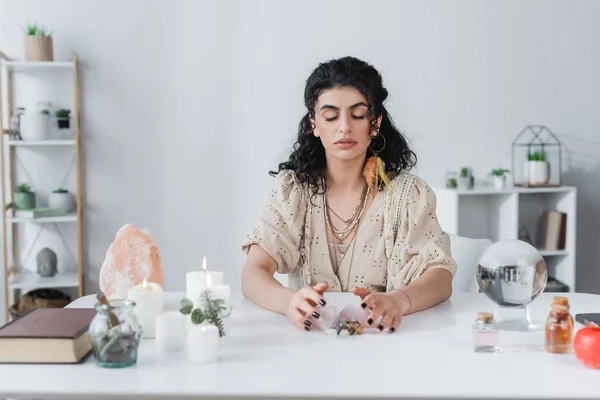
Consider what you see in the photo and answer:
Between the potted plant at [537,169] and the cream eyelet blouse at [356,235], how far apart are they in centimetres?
200

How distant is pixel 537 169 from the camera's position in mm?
3865

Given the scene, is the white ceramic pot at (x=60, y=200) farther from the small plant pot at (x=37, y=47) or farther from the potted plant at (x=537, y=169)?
the potted plant at (x=537, y=169)

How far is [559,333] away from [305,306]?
0.49 meters

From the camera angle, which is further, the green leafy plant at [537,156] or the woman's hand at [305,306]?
the green leafy plant at [537,156]

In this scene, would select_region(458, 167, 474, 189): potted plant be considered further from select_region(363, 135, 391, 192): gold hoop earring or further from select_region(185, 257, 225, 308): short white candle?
select_region(185, 257, 225, 308): short white candle

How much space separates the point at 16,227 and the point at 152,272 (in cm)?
258

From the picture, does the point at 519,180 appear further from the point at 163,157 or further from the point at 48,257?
the point at 48,257

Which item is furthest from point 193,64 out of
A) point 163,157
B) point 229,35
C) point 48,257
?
point 48,257

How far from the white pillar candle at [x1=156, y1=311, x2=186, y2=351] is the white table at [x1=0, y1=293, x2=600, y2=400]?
2cm

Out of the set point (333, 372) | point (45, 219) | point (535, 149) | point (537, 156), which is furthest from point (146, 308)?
point (535, 149)

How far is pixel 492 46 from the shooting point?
4.05 meters

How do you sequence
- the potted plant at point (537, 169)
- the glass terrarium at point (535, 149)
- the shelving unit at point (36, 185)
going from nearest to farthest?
1. the shelving unit at point (36, 185)
2. the potted plant at point (537, 169)
3. the glass terrarium at point (535, 149)

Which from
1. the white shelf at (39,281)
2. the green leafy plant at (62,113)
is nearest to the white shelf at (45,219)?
the white shelf at (39,281)

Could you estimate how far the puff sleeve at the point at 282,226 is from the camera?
2.00 meters
